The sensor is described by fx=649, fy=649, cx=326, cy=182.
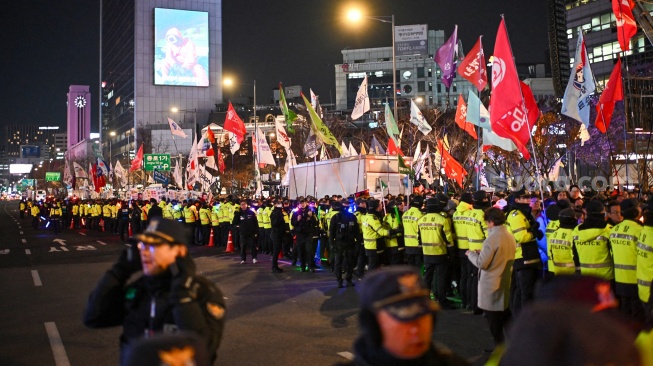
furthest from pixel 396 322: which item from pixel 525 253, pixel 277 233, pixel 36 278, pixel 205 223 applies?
pixel 205 223

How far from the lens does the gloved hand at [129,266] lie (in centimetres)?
404

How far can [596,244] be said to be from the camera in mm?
8180

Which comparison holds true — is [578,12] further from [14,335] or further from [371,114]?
[14,335]

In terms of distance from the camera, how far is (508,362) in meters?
2.06

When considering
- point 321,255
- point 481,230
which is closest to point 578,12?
point 321,255

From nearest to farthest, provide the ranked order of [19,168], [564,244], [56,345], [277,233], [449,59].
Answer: [564,244] → [56,345] → [277,233] → [449,59] → [19,168]

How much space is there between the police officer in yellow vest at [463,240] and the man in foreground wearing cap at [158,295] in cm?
789

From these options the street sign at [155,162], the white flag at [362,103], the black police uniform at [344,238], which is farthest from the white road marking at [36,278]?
the street sign at [155,162]

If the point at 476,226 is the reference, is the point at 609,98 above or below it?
above

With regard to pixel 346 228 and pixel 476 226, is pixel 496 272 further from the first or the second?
pixel 346 228

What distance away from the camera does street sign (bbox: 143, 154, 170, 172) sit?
4769cm

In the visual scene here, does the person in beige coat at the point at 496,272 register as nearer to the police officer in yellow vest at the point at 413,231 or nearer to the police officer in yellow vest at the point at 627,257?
the police officer in yellow vest at the point at 627,257

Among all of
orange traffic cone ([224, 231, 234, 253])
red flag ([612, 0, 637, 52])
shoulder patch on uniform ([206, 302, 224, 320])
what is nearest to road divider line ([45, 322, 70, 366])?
shoulder patch on uniform ([206, 302, 224, 320])

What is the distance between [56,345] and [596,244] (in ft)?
23.9
